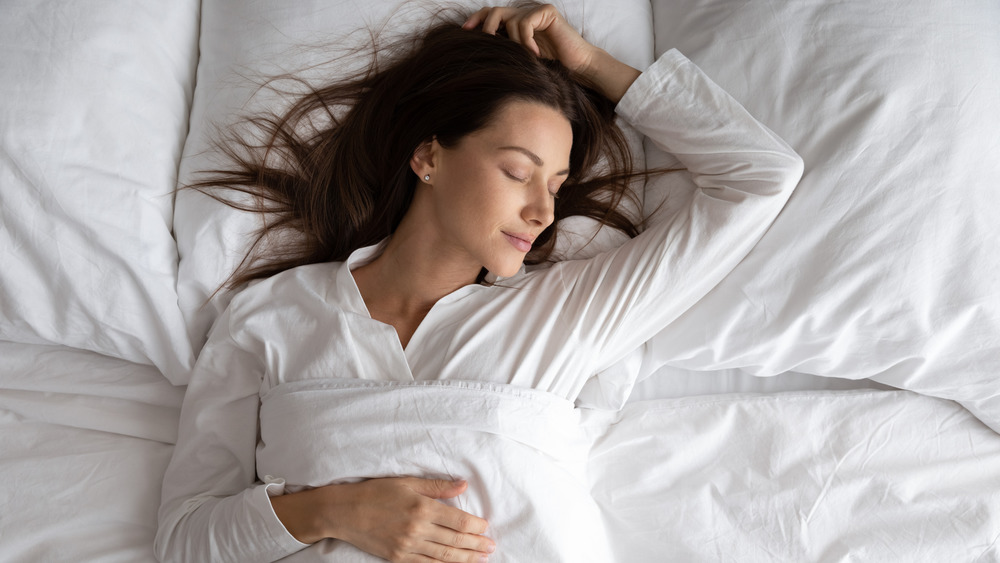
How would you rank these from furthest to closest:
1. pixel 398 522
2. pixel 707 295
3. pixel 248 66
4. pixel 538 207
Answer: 1. pixel 248 66
2. pixel 707 295
3. pixel 538 207
4. pixel 398 522

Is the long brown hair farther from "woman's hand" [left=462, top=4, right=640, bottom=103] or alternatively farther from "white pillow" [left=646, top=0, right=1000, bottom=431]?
"white pillow" [left=646, top=0, right=1000, bottom=431]

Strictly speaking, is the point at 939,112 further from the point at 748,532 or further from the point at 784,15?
the point at 748,532

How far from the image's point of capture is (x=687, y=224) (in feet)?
4.49

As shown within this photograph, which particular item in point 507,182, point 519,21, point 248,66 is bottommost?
point 507,182

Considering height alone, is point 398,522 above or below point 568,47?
below

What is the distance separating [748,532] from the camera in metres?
1.41

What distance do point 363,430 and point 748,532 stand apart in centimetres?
79

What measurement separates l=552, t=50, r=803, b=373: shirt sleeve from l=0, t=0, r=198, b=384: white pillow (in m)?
0.89

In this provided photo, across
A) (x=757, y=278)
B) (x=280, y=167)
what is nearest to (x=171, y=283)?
(x=280, y=167)

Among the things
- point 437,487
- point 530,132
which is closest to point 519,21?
point 530,132

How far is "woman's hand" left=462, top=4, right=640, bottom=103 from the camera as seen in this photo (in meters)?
1.48

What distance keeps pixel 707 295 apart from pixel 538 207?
1.34 ft

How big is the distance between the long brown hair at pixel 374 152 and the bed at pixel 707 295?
0.06 metres

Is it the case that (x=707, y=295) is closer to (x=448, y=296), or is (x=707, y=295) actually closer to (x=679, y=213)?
(x=679, y=213)
